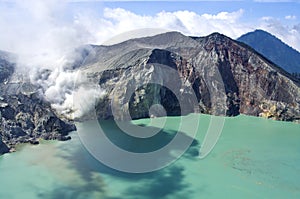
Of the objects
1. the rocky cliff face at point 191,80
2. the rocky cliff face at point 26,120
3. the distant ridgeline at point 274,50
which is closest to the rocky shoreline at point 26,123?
the rocky cliff face at point 26,120

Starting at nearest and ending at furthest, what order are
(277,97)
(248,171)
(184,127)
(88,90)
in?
(248,171), (184,127), (88,90), (277,97)

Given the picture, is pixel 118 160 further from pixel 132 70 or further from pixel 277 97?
pixel 277 97

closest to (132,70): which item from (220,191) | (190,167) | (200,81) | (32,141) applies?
(200,81)

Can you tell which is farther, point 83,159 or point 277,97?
point 277,97

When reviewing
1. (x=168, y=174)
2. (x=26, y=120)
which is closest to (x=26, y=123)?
(x=26, y=120)

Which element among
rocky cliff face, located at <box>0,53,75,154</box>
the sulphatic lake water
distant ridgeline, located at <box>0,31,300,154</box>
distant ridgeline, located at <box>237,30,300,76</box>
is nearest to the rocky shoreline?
rocky cliff face, located at <box>0,53,75,154</box>

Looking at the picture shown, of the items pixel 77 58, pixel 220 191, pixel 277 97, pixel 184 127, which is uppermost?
pixel 77 58
